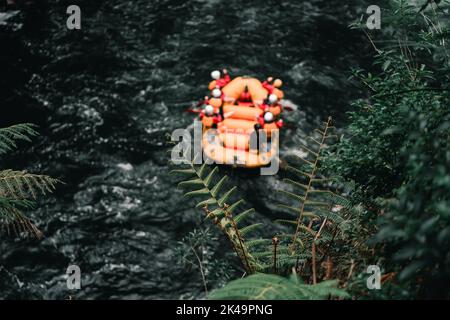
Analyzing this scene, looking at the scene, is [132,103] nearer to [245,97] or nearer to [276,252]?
[245,97]

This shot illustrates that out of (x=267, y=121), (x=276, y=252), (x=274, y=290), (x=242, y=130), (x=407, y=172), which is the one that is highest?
(x=407, y=172)

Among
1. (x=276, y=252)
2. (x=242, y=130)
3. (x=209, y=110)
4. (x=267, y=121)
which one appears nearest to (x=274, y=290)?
(x=276, y=252)

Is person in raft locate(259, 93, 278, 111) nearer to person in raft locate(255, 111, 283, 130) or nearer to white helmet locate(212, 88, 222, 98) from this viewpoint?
person in raft locate(255, 111, 283, 130)

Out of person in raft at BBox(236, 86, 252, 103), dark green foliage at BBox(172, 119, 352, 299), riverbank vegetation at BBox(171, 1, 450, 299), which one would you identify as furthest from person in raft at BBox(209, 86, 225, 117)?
dark green foliage at BBox(172, 119, 352, 299)

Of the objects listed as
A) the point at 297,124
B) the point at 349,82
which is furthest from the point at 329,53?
the point at 297,124

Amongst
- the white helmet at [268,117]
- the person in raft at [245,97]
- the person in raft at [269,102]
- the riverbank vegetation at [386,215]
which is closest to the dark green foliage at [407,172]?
the riverbank vegetation at [386,215]

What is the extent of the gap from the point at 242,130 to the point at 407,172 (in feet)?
22.2

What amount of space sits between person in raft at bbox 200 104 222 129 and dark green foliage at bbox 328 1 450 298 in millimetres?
5256

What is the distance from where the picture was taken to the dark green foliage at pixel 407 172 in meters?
1.64

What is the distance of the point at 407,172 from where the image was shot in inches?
84.7

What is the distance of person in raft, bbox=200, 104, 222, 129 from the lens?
9.07 m
